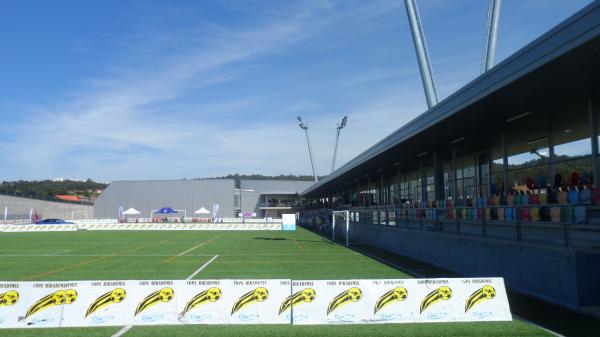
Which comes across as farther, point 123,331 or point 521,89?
point 521,89

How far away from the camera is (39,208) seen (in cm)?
8962

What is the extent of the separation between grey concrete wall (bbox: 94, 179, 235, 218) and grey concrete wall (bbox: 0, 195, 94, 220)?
9.43 m

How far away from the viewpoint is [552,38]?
11.0 m

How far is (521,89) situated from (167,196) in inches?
3969

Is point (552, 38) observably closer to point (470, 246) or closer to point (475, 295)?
point (475, 295)

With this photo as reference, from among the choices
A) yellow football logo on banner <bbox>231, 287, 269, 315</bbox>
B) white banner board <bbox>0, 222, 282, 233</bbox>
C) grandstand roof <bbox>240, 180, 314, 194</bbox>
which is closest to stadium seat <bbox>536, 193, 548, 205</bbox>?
yellow football logo on banner <bbox>231, 287, 269, 315</bbox>

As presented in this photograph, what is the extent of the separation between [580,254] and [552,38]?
4215 mm

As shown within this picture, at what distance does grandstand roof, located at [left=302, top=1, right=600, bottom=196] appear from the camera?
10422 mm

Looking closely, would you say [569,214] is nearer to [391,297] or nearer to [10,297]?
[391,297]

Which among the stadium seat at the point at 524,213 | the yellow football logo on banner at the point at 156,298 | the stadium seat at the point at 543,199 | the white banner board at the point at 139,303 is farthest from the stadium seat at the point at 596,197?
the yellow football logo on banner at the point at 156,298

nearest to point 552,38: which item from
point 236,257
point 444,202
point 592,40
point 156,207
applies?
point 592,40

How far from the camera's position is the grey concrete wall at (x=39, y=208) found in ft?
282

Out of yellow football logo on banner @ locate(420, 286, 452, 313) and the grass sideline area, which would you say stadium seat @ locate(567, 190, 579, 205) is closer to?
the grass sideline area

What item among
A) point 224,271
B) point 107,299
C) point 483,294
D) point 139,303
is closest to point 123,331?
point 139,303
